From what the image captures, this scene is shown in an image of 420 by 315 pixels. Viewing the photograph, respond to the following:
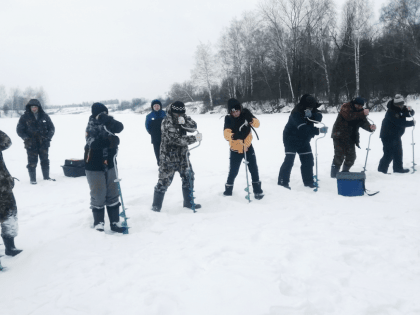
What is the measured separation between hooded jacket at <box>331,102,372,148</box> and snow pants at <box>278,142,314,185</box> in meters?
0.87

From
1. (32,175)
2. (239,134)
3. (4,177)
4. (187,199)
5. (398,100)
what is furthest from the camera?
(32,175)

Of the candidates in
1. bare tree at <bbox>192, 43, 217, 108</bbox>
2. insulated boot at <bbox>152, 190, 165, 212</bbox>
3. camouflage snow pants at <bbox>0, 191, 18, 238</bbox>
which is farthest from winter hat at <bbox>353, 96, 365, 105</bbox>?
bare tree at <bbox>192, 43, 217, 108</bbox>

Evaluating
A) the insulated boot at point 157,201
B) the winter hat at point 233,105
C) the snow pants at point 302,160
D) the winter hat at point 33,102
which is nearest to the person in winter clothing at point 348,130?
the snow pants at point 302,160

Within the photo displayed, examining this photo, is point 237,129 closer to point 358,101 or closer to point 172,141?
point 172,141

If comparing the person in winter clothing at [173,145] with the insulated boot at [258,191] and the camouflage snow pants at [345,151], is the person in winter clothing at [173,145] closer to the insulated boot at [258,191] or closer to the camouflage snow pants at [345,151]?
the insulated boot at [258,191]

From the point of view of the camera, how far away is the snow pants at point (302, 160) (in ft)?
16.6

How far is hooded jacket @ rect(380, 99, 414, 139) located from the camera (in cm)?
587

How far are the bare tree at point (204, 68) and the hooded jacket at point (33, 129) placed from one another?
26.8 meters

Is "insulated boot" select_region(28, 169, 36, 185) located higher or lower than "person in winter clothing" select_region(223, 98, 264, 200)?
lower

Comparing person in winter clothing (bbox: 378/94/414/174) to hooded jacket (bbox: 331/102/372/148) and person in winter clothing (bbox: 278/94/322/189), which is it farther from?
person in winter clothing (bbox: 278/94/322/189)

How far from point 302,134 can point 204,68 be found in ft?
96.0

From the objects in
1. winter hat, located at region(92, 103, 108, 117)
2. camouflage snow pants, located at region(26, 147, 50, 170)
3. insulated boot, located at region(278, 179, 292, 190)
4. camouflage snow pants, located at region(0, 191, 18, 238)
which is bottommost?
insulated boot, located at region(278, 179, 292, 190)

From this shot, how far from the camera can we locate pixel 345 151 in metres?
5.55

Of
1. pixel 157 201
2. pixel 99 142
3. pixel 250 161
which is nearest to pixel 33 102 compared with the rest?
pixel 99 142
